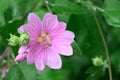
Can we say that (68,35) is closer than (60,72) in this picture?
Yes

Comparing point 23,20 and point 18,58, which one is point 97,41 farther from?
point 18,58

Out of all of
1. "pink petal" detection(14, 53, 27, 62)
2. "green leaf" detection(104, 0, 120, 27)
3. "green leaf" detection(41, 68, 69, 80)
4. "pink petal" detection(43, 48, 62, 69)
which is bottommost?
"green leaf" detection(41, 68, 69, 80)

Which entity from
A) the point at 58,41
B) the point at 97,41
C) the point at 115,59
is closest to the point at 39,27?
the point at 58,41

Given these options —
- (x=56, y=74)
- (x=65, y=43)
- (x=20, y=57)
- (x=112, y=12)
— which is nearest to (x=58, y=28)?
(x=65, y=43)

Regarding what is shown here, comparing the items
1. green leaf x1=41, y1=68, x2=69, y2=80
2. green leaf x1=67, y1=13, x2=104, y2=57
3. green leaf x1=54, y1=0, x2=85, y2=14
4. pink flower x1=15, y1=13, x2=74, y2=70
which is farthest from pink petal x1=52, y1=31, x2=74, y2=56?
green leaf x1=41, y1=68, x2=69, y2=80

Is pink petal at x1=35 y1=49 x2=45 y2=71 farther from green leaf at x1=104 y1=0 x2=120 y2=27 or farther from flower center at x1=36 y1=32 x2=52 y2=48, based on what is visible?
green leaf at x1=104 y1=0 x2=120 y2=27

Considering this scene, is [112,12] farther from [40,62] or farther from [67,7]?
[40,62]
